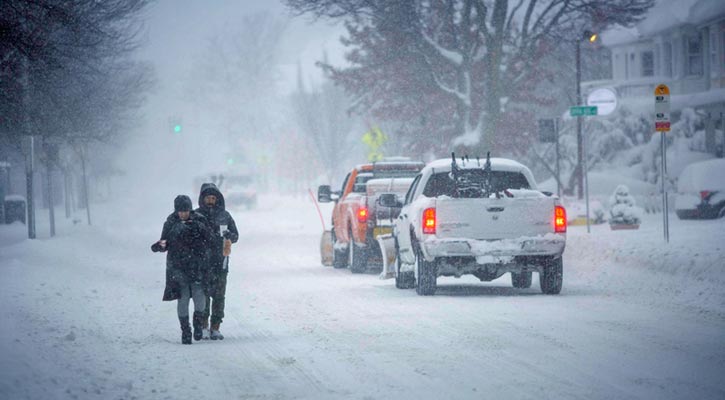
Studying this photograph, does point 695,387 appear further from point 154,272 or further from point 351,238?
point 154,272

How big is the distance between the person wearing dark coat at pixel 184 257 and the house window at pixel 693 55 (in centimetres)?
3815

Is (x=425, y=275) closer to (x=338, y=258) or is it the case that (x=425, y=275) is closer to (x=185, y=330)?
(x=185, y=330)

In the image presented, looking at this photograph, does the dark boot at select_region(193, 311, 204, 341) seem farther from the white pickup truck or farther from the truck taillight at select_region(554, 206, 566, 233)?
the truck taillight at select_region(554, 206, 566, 233)

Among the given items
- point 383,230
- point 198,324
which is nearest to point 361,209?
point 383,230

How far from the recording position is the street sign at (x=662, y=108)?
19906 mm

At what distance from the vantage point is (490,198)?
618 inches

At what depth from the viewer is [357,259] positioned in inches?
859

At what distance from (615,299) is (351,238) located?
7694 millimetres

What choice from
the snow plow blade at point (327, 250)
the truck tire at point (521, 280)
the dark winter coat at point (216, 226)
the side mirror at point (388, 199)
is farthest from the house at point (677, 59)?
the dark winter coat at point (216, 226)

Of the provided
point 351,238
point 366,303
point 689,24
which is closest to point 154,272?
point 351,238

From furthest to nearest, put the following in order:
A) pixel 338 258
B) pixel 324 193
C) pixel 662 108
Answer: pixel 338 258, pixel 324 193, pixel 662 108

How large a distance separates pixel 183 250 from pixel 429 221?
15.8 ft

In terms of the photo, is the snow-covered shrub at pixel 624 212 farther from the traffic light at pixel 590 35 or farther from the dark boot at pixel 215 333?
the dark boot at pixel 215 333

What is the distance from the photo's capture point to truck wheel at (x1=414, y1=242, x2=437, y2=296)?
16.1 m
